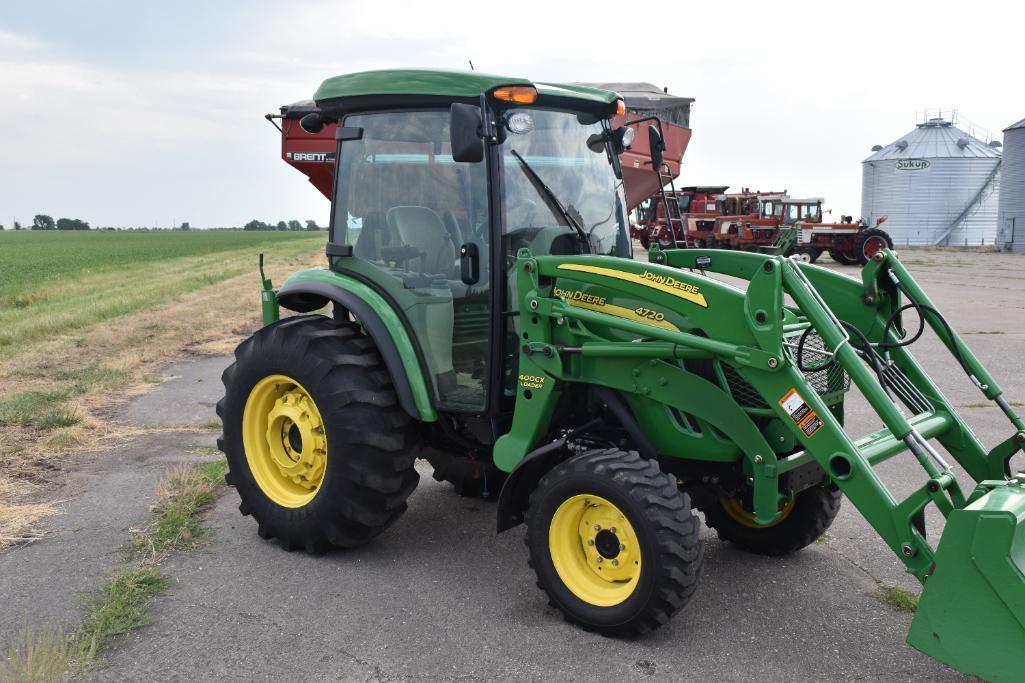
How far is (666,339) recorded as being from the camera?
3883mm

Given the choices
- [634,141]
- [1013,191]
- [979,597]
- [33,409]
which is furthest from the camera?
[1013,191]

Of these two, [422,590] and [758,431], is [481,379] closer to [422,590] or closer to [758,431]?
[422,590]

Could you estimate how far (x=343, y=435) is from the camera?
4523 mm

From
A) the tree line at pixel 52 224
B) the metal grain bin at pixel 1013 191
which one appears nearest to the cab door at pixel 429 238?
the metal grain bin at pixel 1013 191

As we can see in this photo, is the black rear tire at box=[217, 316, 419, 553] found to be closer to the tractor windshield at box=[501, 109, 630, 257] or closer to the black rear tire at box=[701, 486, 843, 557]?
the tractor windshield at box=[501, 109, 630, 257]

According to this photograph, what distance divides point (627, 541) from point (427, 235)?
1854 millimetres

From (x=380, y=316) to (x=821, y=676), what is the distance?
102 inches

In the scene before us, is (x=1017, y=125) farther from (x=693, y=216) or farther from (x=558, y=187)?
(x=558, y=187)

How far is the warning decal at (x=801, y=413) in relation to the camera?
3518mm

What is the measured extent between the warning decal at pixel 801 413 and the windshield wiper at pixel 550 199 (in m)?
1.42

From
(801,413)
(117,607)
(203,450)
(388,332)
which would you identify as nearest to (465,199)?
(388,332)

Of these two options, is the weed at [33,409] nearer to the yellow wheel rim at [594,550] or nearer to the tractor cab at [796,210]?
the yellow wheel rim at [594,550]

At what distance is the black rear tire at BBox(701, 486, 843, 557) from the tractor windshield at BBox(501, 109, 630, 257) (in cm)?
148

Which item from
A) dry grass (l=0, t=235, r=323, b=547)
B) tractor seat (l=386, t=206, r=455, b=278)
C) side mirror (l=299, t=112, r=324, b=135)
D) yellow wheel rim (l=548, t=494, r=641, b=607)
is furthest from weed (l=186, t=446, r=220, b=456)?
yellow wheel rim (l=548, t=494, r=641, b=607)
